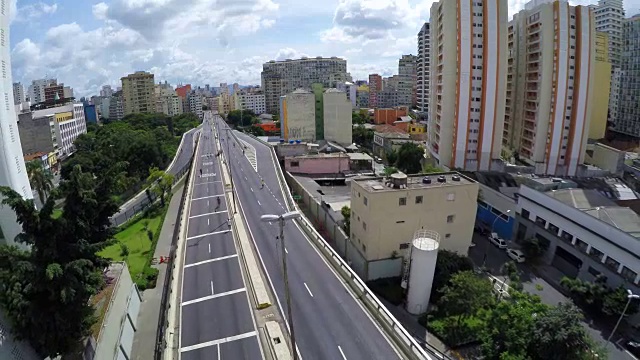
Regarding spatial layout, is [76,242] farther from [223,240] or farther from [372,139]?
[372,139]

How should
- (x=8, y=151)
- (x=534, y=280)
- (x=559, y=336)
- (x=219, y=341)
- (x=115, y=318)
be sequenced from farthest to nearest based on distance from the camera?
(x=534, y=280) < (x=115, y=318) < (x=8, y=151) < (x=219, y=341) < (x=559, y=336)

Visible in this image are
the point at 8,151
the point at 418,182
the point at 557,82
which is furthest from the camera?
the point at 557,82

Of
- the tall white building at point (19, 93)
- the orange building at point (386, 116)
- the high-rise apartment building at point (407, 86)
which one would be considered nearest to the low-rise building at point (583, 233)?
the orange building at point (386, 116)

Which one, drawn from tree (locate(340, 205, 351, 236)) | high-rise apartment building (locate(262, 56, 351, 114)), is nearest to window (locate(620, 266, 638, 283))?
tree (locate(340, 205, 351, 236))

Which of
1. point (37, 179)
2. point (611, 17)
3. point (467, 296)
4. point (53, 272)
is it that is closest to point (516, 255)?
point (467, 296)

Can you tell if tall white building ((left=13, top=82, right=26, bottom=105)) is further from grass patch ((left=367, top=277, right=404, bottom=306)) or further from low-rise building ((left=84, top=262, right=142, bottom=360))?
grass patch ((left=367, top=277, right=404, bottom=306))

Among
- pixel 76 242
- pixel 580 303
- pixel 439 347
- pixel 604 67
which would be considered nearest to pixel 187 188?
pixel 76 242

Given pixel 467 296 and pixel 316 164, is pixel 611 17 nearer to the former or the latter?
pixel 316 164
